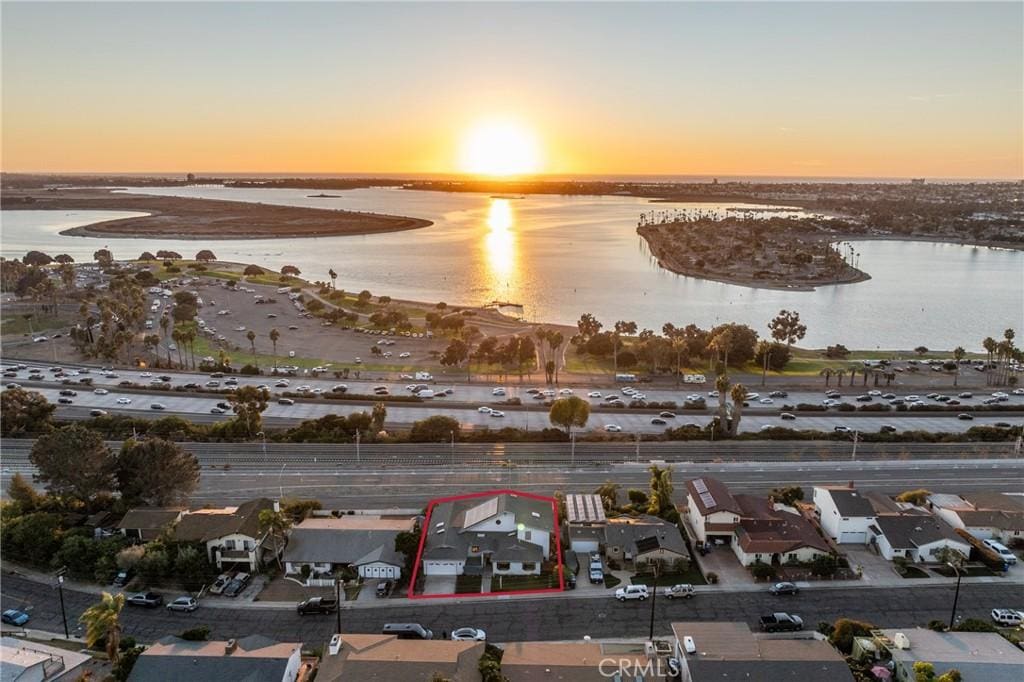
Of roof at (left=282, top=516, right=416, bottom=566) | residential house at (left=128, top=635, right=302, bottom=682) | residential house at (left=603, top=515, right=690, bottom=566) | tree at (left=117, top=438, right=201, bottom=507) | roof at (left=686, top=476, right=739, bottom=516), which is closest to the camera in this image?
residential house at (left=128, top=635, right=302, bottom=682)

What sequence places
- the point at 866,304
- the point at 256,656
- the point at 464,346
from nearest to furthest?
the point at 256,656 → the point at 464,346 → the point at 866,304

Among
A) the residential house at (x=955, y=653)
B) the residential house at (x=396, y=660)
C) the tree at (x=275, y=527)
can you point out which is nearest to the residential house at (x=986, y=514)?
the residential house at (x=955, y=653)

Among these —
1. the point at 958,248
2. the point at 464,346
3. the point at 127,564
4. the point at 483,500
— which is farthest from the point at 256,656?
the point at 958,248

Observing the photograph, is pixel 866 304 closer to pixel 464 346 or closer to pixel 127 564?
pixel 464 346

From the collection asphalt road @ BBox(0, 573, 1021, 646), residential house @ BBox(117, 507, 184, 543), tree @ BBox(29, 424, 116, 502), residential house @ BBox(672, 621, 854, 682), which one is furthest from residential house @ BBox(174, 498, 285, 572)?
residential house @ BBox(672, 621, 854, 682)

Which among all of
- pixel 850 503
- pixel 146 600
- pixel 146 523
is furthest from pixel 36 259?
pixel 850 503

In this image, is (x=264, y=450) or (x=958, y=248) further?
(x=958, y=248)
